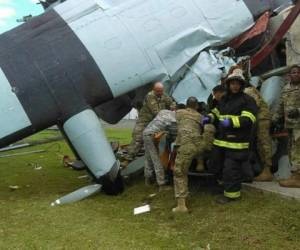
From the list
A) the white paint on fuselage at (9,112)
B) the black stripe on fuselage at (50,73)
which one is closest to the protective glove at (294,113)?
the black stripe on fuselage at (50,73)

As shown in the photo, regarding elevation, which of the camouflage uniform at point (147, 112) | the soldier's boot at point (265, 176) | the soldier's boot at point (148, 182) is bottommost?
the soldier's boot at point (265, 176)

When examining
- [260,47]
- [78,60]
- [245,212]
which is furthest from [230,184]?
[260,47]

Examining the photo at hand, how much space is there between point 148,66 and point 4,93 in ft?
6.40

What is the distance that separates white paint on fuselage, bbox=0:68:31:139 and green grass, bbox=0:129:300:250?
37.7 inches

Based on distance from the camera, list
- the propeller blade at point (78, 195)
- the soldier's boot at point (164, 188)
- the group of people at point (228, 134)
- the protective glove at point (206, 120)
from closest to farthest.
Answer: the group of people at point (228, 134), the protective glove at point (206, 120), the propeller blade at point (78, 195), the soldier's boot at point (164, 188)

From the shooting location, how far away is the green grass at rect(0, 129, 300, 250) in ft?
14.7

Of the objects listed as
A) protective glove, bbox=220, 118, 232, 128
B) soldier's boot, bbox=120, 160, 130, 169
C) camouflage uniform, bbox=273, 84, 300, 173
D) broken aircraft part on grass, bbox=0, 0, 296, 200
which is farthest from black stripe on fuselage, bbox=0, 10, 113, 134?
camouflage uniform, bbox=273, 84, 300, 173

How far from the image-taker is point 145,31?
22.6 feet

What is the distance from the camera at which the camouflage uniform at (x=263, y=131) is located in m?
5.98

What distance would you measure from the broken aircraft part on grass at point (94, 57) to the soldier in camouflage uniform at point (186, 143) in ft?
3.93

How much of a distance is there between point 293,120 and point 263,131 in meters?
0.51

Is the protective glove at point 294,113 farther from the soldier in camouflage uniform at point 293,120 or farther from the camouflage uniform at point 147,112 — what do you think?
the camouflage uniform at point 147,112

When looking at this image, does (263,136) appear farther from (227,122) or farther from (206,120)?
(227,122)

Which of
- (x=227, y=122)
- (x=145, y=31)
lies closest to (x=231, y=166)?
(x=227, y=122)
